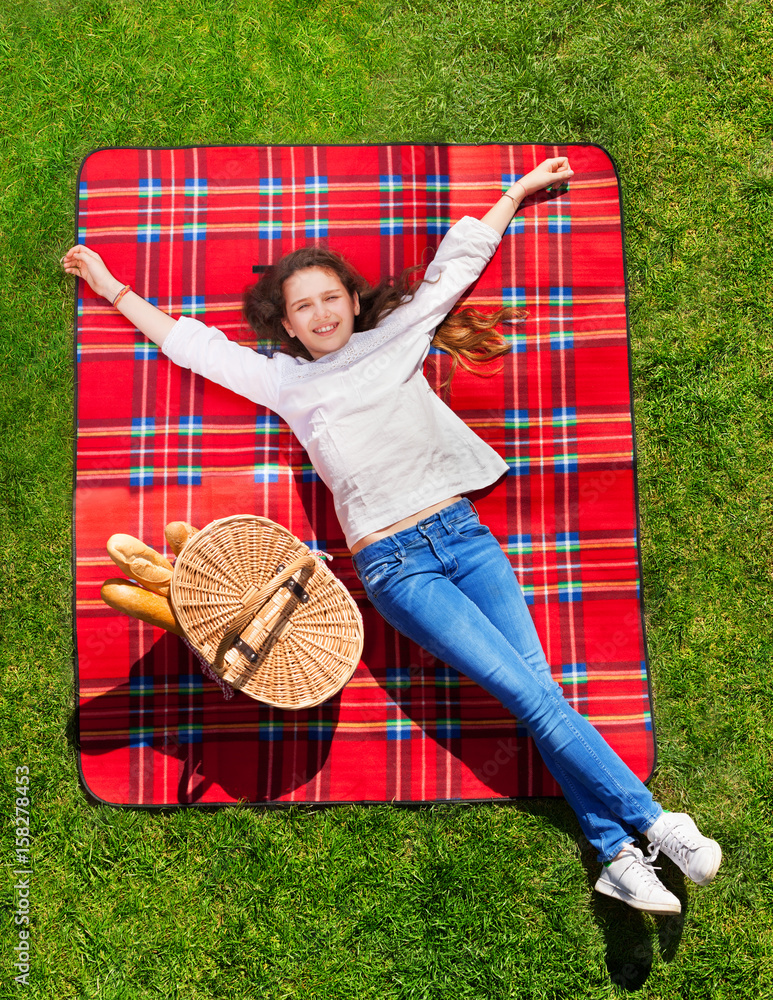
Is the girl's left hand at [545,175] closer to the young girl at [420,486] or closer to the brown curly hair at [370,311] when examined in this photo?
the young girl at [420,486]

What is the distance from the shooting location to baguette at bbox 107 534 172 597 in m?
2.57

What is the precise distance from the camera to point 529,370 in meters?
3.35

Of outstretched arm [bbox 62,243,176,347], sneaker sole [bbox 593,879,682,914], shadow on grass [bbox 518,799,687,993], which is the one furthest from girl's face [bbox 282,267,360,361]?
sneaker sole [bbox 593,879,682,914]

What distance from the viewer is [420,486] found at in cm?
294

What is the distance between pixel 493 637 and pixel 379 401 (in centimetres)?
108

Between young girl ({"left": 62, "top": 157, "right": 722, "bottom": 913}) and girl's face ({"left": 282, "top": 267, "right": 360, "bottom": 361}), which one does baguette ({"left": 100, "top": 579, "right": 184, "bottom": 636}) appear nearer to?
young girl ({"left": 62, "top": 157, "right": 722, "bottom": 913})

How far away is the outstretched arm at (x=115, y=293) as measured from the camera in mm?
3180

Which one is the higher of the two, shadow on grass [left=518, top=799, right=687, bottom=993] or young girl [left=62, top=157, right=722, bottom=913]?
young girl [left=62, top=157, right=722, bottom=913]

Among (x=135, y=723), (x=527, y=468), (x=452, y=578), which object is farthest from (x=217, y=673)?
(x=527, y=468)

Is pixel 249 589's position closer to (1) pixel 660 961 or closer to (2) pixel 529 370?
(2) pixel 529 370

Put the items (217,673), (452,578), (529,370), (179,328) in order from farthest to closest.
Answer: (529,370), (179,328), (452,578), (217,673)

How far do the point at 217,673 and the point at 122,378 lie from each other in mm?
1511

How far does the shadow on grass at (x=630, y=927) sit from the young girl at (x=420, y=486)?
0.57 feet

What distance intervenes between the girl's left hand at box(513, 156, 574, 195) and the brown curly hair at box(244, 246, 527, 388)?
1.89 ft
